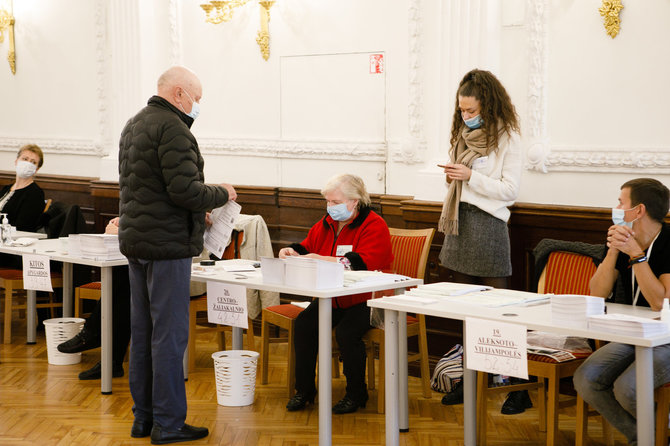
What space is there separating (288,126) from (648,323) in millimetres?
4066

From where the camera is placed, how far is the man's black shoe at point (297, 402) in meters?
4.89

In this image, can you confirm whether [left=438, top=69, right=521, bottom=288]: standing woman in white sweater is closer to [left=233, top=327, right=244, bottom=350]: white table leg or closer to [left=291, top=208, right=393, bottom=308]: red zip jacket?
[left=291, top=208, right=393, bottom=308]: red zip jacket

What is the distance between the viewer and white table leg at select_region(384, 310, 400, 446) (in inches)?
153

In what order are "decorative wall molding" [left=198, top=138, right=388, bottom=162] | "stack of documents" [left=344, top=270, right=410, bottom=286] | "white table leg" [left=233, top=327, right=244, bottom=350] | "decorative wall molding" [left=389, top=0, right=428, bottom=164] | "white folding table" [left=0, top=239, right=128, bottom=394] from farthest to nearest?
"decorative wall molding" [left=198, top=138, right=388, bottom=162] < "decorative wall molding" [left=389, top=0, right=428, bottom=164] < "white table leg" [left=233, top=327, right=244, bottom=350] < "white folding table" [left=0, top=239, right=128, bottom=394] < "stack of documents" [left=344, top=270, right=410, bottom=286]

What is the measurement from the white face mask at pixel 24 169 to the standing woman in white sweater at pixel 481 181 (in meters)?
3.42

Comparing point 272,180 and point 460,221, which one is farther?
point 272,180

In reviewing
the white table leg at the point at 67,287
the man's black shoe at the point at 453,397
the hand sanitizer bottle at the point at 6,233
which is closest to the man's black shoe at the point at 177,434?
the man's black shoe at the point at 453,397

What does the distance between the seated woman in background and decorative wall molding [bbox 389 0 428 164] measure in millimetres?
2907

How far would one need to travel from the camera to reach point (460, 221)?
16.6 ft

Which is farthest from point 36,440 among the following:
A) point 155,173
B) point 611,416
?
point 611,416

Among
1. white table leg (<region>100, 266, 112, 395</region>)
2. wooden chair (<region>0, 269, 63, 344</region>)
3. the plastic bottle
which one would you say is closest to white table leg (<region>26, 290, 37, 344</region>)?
wooden chair (<region>0, 269, 63, 344</region>)

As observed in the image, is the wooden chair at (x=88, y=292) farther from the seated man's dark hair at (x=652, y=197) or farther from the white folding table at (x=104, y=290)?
the seated man's dark hair at (x=652, y=197)

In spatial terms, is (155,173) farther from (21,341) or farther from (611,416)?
(21,341)

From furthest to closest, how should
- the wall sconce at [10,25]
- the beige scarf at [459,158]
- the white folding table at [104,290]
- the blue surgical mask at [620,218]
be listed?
the wall sconce at [10,25], the white folding table at [104,290], the beige scarf at [459,158], the blue surgical mask at [620,218]
